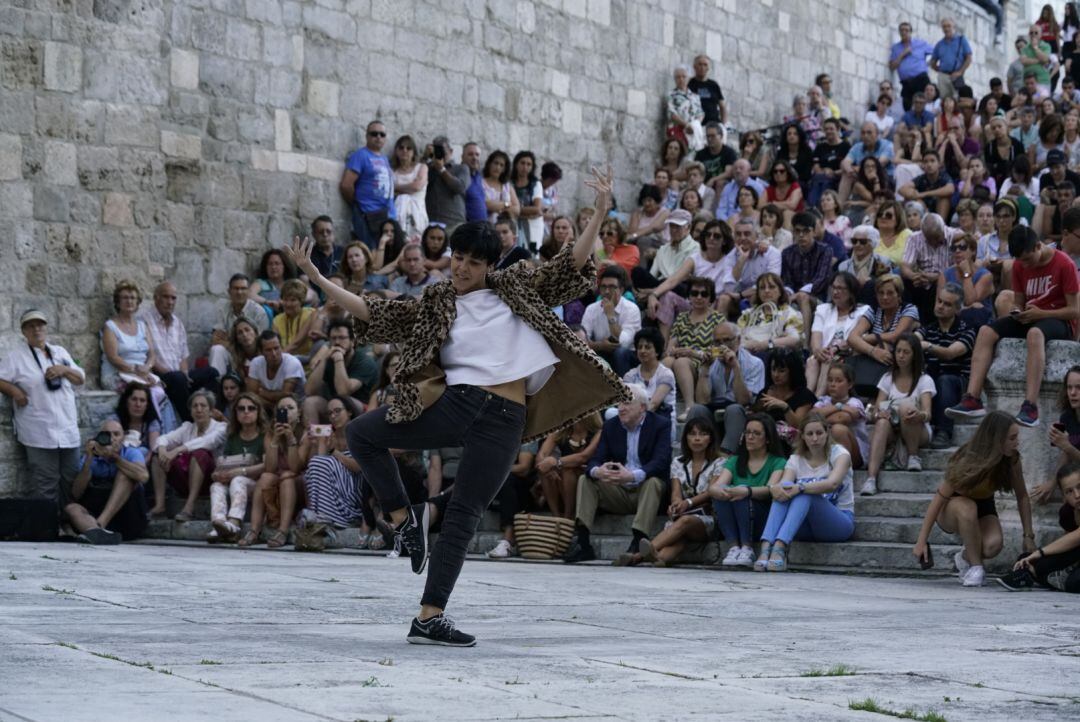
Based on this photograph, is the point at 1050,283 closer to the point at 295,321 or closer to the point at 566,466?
the point at 566,466

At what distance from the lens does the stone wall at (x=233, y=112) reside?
47.4ft

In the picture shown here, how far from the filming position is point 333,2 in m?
Result: 16.9

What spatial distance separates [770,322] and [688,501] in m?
2.70

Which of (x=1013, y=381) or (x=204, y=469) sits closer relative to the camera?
(x=1013, y=381)

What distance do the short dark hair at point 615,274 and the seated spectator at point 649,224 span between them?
2699 mm

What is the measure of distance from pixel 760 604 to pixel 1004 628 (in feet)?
4.20

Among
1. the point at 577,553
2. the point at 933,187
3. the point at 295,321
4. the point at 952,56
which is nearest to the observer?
the point at 577,553

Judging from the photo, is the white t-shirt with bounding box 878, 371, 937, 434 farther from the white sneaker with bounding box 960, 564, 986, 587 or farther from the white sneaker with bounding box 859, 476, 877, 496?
the white sneaker with bounding box 960, 564, 986, 587

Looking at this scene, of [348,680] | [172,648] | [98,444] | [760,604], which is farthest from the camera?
[98,444]

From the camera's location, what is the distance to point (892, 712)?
4.68 m

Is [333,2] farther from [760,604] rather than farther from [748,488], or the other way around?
[760,604]

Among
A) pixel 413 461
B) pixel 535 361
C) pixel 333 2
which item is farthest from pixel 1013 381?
pixel 333 2

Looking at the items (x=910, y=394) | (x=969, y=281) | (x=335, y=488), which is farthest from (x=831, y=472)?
(x=335, y=488)

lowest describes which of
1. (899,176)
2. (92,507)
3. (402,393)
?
(92,507)
